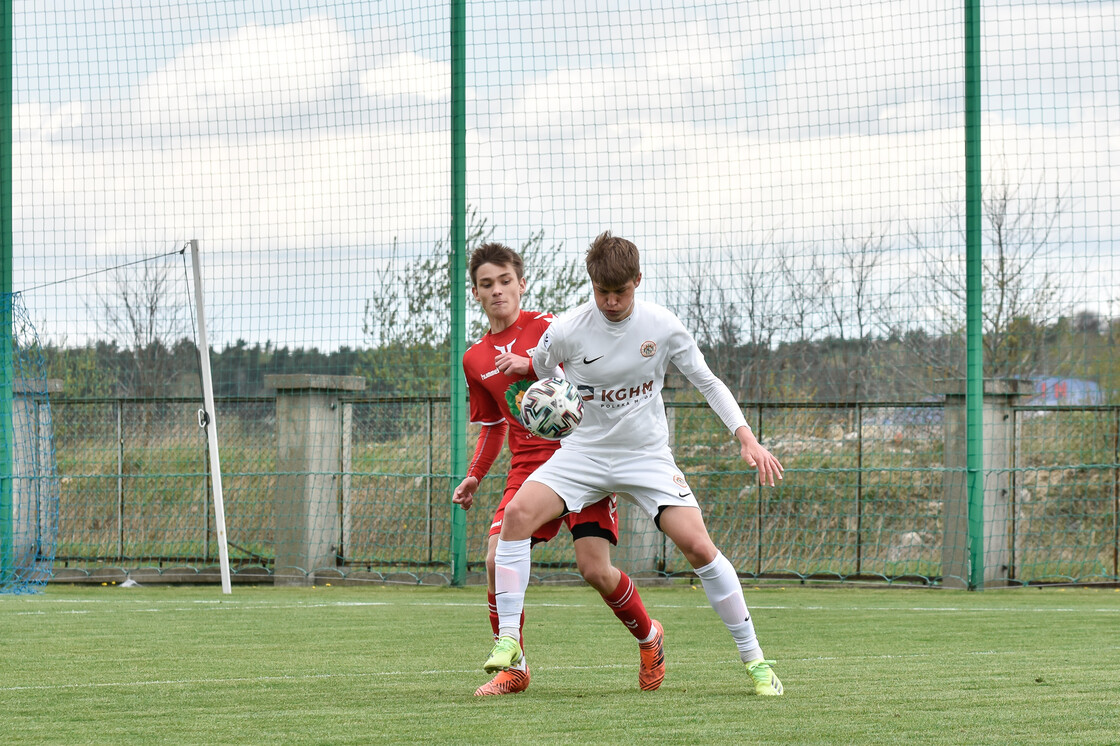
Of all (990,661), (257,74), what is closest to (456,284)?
(257,74)

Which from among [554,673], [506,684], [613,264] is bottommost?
[554,673]

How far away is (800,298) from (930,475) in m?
1.85

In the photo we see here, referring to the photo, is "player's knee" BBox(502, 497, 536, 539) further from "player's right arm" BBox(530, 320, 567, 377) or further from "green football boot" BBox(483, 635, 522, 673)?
"player's right arm" BBox(530, 320, 567, 377)

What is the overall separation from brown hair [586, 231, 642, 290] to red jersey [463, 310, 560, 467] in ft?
2.37

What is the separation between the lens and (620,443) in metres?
4.62

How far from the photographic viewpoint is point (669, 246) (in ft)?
34.4

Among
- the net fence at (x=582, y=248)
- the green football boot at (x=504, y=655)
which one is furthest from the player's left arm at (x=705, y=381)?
the net fence at (x=582, y=248)

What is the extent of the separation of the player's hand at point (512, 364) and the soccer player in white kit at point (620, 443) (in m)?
0.11

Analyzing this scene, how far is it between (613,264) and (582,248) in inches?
251

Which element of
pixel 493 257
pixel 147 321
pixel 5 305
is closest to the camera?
pixel 493 257

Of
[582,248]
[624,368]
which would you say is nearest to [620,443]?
[624,368]

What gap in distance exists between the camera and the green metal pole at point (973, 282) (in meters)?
9.62

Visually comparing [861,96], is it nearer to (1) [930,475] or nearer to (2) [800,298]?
(2) [800,298]

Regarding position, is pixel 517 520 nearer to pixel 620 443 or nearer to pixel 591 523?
pixel 591 523
